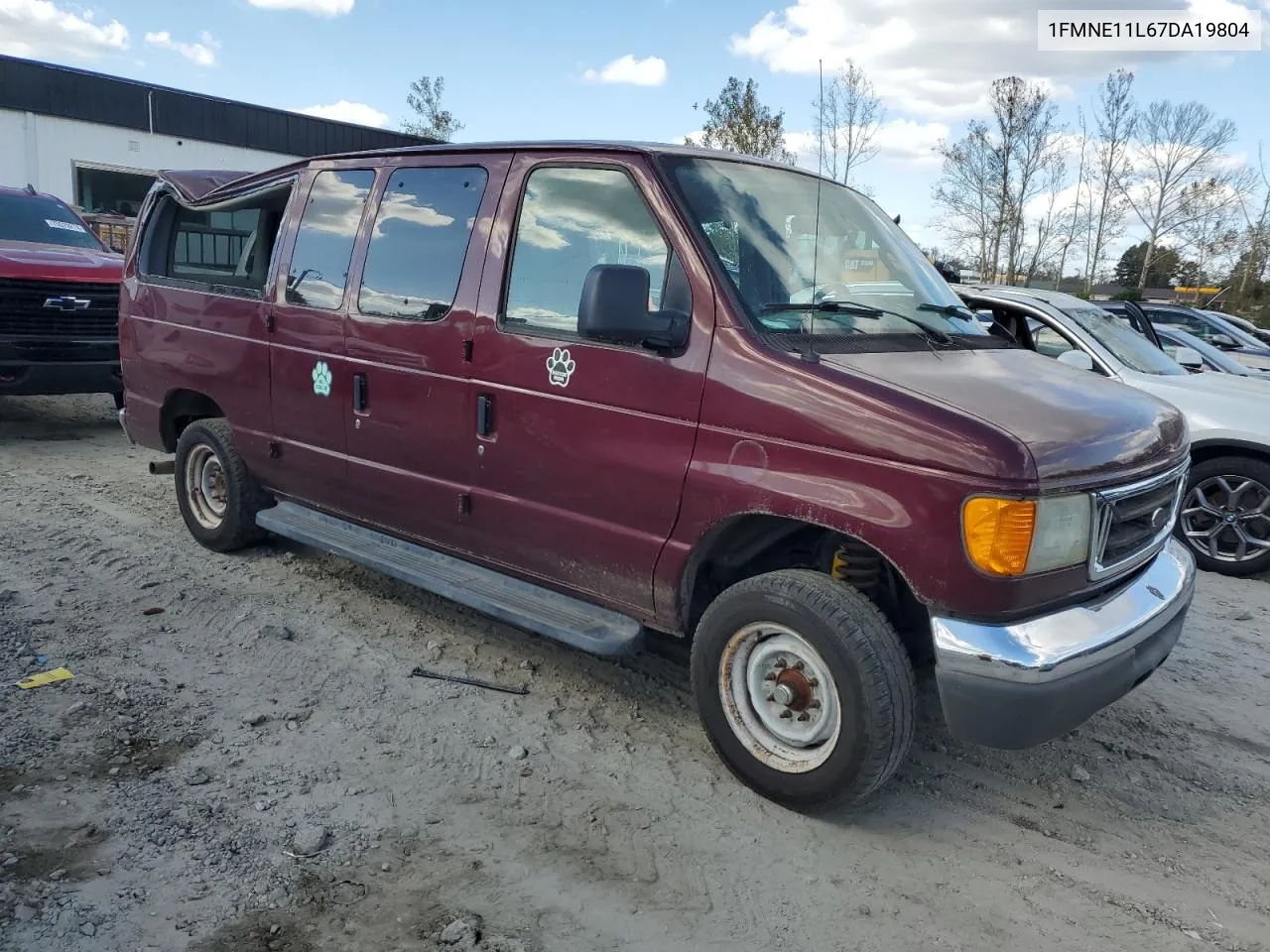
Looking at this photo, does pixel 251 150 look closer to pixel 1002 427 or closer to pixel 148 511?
pixel 148 511

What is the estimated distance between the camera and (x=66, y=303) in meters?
8.45

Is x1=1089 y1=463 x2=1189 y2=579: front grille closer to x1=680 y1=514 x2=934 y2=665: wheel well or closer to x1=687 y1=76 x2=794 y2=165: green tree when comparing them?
x1=680 y1=514 x2=934 y2=665: wheel well

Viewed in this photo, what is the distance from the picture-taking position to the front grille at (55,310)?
8.18 metres

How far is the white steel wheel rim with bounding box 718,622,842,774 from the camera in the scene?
10.4 ft

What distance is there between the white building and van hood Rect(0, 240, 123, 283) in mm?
16158

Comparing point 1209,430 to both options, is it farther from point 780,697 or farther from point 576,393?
point 576,393

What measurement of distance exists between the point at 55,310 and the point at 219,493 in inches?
164

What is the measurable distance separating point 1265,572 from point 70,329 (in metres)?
9.69

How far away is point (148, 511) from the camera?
644 centimetres

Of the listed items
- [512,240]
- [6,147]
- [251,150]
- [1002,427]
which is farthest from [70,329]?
[251,150]

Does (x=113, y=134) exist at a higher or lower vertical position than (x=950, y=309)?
higher

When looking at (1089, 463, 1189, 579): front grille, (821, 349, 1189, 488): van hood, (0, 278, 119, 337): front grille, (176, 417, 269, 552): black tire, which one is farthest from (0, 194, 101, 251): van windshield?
(1089, 463, 1189, 579): front grille

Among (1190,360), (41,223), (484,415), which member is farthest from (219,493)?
(1190,360)

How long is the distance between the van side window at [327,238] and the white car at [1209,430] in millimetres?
3865
